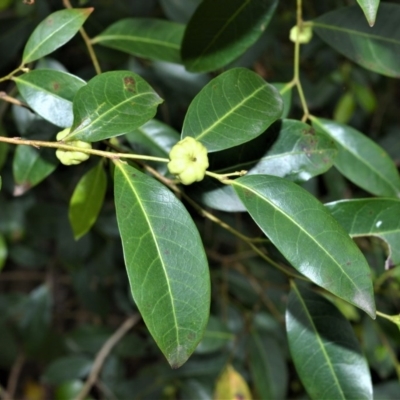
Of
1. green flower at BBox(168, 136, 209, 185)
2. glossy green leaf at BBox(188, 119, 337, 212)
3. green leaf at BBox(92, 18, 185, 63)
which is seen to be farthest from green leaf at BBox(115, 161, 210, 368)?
green leaf at BBox(92, 18, 185, 63)

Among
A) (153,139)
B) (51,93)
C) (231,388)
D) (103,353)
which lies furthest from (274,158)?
(103,353)

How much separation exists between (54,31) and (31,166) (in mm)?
230

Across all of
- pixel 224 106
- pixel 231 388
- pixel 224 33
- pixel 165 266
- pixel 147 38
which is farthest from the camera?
pixel 231 388

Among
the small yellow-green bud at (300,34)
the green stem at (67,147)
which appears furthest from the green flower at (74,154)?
the small yellow-green bud at (300,34)

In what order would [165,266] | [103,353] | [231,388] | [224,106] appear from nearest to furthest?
1. [165,266]
2. [224,106]
3. [231,388]
4. [103,353]

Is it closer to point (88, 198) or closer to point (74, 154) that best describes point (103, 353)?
point (88, 198)

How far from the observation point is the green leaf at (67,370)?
154 cm

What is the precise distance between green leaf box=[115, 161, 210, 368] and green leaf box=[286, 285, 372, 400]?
0.81 ft

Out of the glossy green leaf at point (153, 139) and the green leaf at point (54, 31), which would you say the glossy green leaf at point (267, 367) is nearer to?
the glossy green leaf at point (153, 139)

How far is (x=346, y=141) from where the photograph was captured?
37.4 inches

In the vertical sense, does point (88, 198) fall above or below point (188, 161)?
below

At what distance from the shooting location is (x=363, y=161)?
94 centimetres

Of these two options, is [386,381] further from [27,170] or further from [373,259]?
[27,170]

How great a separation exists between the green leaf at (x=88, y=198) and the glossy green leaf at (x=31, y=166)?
2.3 inches
